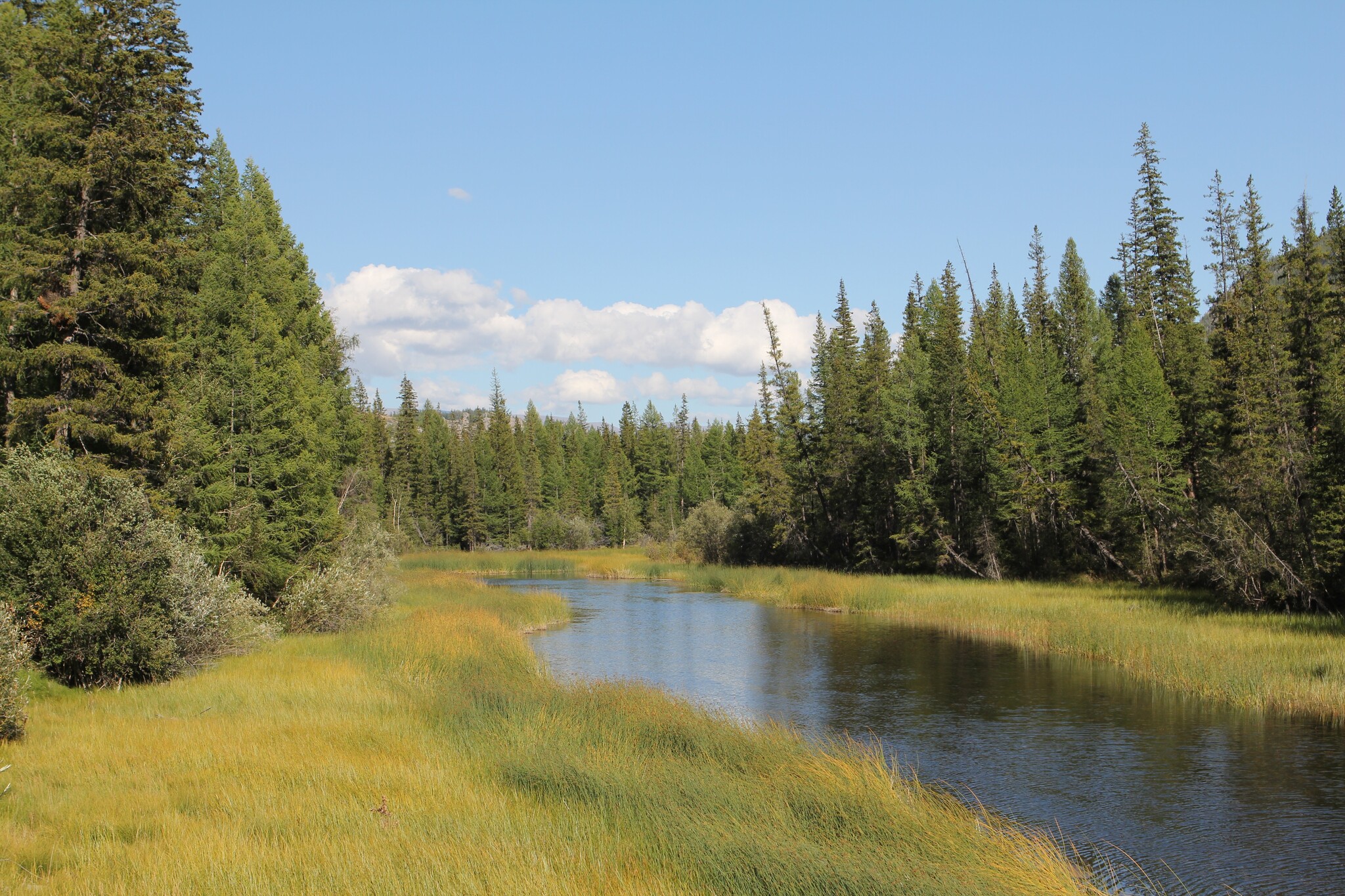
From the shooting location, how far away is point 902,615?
37.8 meters

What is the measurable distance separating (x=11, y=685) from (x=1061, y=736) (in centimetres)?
1821

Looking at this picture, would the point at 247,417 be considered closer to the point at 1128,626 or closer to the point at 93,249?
the point at 93,249

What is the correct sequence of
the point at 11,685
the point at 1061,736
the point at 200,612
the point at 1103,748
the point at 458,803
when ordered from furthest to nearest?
the point at 200,612
the point at 1061,736
the point at 1103,748
the point at 11,685
the point at 458,803

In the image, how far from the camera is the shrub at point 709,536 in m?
67.0

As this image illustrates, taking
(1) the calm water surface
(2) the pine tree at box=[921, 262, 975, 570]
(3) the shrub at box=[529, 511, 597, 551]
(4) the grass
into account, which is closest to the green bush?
(4) the grass

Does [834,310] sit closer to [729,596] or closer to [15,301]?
[729,596]

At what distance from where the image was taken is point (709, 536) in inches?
2707

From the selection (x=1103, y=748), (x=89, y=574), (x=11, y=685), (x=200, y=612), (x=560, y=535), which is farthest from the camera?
(x=560, y=535)

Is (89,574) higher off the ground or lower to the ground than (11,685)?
higher

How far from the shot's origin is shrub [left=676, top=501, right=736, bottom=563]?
67.0m

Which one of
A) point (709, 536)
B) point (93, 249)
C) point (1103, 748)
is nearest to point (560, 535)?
point (709, 536)

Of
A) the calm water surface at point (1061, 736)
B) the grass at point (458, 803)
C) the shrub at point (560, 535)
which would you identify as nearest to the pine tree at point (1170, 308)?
the calm water surface at point (1061, 736)

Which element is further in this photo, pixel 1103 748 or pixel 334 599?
pixel 334 599

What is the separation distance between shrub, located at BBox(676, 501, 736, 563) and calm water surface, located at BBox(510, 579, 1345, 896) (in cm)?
3362
